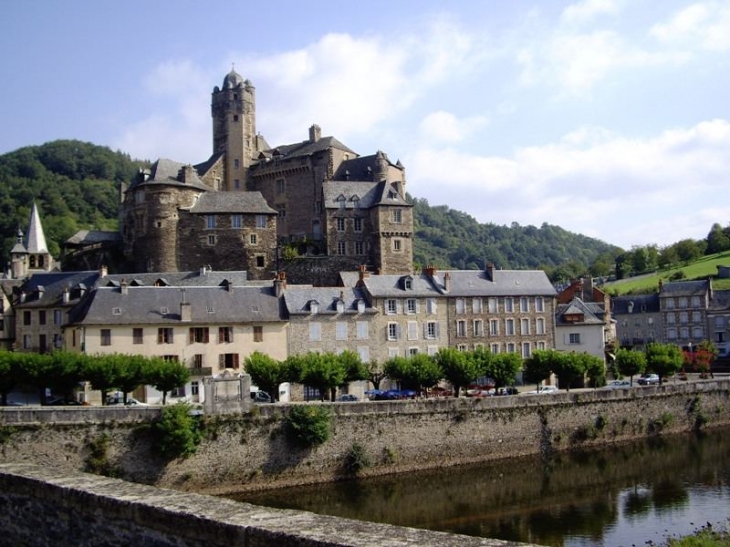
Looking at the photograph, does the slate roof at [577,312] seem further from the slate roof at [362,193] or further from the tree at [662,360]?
the slate roof at [362,193]

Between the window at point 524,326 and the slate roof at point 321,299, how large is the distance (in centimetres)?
1110

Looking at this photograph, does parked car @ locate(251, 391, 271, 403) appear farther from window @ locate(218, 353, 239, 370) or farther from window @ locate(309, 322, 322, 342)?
window @ locate(309, 322, 322, 342)

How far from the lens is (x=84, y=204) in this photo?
114 m

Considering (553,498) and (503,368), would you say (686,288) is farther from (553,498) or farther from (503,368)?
(553,498)

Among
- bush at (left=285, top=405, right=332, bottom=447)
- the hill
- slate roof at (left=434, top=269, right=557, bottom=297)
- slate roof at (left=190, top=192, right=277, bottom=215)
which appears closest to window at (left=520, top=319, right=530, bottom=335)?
slate roof at (left=434, top=269, right=557, bottom=297)

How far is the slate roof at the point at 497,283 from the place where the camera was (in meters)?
52.3

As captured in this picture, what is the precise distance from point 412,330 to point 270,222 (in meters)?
15.2

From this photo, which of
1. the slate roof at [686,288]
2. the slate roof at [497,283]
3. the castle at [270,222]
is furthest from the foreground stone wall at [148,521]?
the slate roof at [686,288]

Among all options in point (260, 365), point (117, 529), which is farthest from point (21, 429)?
point (117, 529)

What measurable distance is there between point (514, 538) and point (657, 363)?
1125 inches

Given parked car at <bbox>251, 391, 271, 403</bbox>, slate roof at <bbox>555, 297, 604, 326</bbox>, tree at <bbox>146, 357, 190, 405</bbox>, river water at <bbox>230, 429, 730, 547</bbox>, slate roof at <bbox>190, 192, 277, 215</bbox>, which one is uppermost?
slate roof at <bbox>190, 192, 277, 215</bbox>

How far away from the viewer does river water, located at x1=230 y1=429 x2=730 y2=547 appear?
25500 millimetres

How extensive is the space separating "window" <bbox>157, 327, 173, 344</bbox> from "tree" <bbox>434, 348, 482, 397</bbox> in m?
13.7

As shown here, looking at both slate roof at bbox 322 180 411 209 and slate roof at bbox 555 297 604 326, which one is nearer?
slate roof at bbox 555 297 604 326
